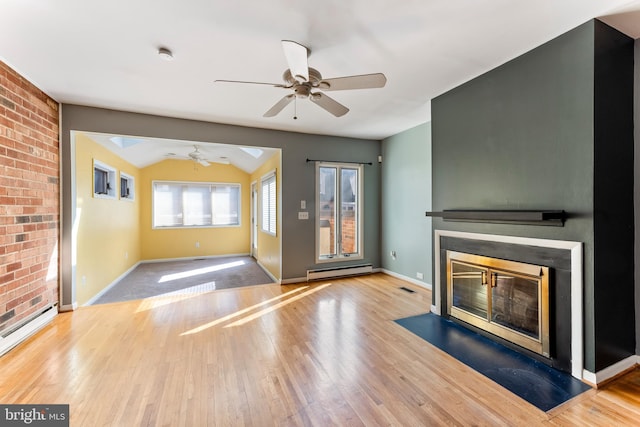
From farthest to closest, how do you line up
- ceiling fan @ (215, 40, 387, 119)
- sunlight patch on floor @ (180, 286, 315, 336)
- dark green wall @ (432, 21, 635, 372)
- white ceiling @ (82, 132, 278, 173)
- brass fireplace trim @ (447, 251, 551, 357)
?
1. white ceiling @ (82, 132, 278, 173)
2. sunlight patch on floor @ (180, 286, 315, 336)
3. brass fireplace trim @ (447, 251, 551, 357)
4. dark green wall @ (432, 21, 635, 372)
5. ceiling fan @ (215, 40, 387, 119)

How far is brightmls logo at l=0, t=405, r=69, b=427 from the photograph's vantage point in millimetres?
1688

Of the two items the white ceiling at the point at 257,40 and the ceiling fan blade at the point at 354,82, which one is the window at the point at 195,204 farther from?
the ceiling fan blade at the point at 354,82

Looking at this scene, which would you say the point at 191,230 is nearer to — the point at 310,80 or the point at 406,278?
the point at 406,278

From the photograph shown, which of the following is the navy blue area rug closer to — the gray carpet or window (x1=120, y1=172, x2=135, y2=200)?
the gray carpet

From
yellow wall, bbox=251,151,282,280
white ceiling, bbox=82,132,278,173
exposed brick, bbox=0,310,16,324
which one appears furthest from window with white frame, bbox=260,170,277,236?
exposed brick, bbox=0,310,16,324

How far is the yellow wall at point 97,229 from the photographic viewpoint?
363 centimetres

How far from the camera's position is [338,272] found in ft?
16.4

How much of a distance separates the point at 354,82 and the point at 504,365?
2560 millimetres

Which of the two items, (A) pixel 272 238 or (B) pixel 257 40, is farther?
(A) pixel 272 238

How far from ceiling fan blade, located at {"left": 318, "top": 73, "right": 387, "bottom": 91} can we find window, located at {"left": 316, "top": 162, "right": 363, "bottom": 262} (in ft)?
8.79

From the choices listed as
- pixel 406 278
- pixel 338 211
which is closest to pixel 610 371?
pixel 406 278

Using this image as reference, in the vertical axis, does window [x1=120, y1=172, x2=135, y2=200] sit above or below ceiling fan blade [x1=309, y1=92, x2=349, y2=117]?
below

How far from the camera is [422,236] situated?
4406 millimetres

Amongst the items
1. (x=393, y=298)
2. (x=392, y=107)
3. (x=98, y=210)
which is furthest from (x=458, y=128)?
(x=98, y=210)
